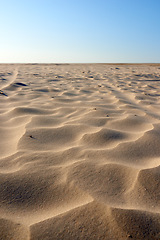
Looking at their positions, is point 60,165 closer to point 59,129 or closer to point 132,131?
point 59,129

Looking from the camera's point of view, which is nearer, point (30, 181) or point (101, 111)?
point (30, 181)

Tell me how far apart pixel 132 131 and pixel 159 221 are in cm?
110

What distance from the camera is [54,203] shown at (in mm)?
1053

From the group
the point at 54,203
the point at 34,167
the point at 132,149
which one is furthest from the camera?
the point at 132,149

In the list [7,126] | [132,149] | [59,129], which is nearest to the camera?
[132,149]

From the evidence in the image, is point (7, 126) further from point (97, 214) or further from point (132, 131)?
point (97, 214)

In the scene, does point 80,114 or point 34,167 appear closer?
point 34,167

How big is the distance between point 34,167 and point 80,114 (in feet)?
4.12

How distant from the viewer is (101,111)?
2.61 m

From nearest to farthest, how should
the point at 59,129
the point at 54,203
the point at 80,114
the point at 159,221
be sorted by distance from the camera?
the point at 159,221, the point at 54,203, the point at 59,129, the point at 80,114

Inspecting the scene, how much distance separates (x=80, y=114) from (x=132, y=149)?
1035 millimetres

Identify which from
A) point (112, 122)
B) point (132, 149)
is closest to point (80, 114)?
point (112, 122)

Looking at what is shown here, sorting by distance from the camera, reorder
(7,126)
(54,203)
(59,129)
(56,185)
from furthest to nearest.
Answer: (7,126) → (59,129) → (56,185) → (54,203)

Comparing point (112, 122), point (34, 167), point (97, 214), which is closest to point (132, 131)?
point (112, 122)
